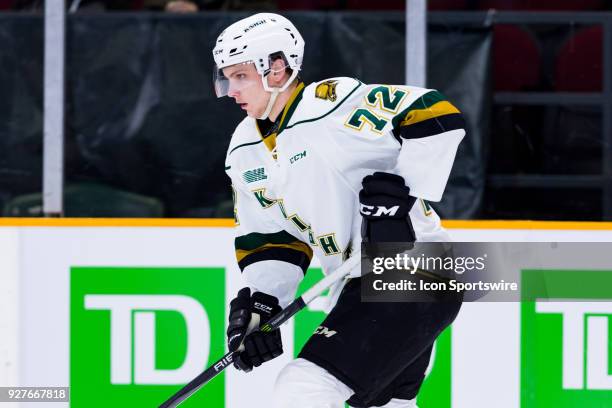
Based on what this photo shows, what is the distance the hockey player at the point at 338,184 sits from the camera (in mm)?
2695

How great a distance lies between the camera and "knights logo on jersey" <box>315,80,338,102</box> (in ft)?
9.30

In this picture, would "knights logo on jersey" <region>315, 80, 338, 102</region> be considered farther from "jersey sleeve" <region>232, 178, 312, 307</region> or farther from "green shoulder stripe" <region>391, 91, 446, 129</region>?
"jersey sleeve" <region>232, 178, 312, 307</region>

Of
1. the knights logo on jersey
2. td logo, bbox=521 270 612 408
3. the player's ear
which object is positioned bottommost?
td logo, bbox=521 270 612 408

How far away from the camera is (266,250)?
3.01 metres

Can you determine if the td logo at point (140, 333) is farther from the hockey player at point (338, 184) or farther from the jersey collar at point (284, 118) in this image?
the jersey collar at point (284, 118)

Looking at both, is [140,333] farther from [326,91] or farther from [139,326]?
[326,91]

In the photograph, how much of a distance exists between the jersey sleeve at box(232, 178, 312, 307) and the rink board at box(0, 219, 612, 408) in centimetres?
68

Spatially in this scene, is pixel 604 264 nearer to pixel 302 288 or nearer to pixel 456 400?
pixel 456 400

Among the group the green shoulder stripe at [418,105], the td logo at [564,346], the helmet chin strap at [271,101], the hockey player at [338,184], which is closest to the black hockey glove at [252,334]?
the hockey player at [338,184]

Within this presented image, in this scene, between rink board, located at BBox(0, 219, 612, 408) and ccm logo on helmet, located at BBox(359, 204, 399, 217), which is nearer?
ccm logo on helmet, located at BBox(359, 204, 399, 217)

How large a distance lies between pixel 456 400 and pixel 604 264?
63 cm

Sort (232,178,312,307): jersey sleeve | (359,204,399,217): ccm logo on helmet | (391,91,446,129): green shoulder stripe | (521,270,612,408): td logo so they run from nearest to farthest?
(359,204,399,217): ccm logo on helmet, (391,91,446,129): green shoulder stripe, (232,178,312,307): jersey sleeve, (521,270,612,408): td logo

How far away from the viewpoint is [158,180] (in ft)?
13.9

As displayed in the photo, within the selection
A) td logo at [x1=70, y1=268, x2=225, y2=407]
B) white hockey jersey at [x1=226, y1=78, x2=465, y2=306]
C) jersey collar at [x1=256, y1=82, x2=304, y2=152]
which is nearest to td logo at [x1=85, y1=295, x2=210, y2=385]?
td logo at [x1=70, y1=268, x2=225, y2=407]
